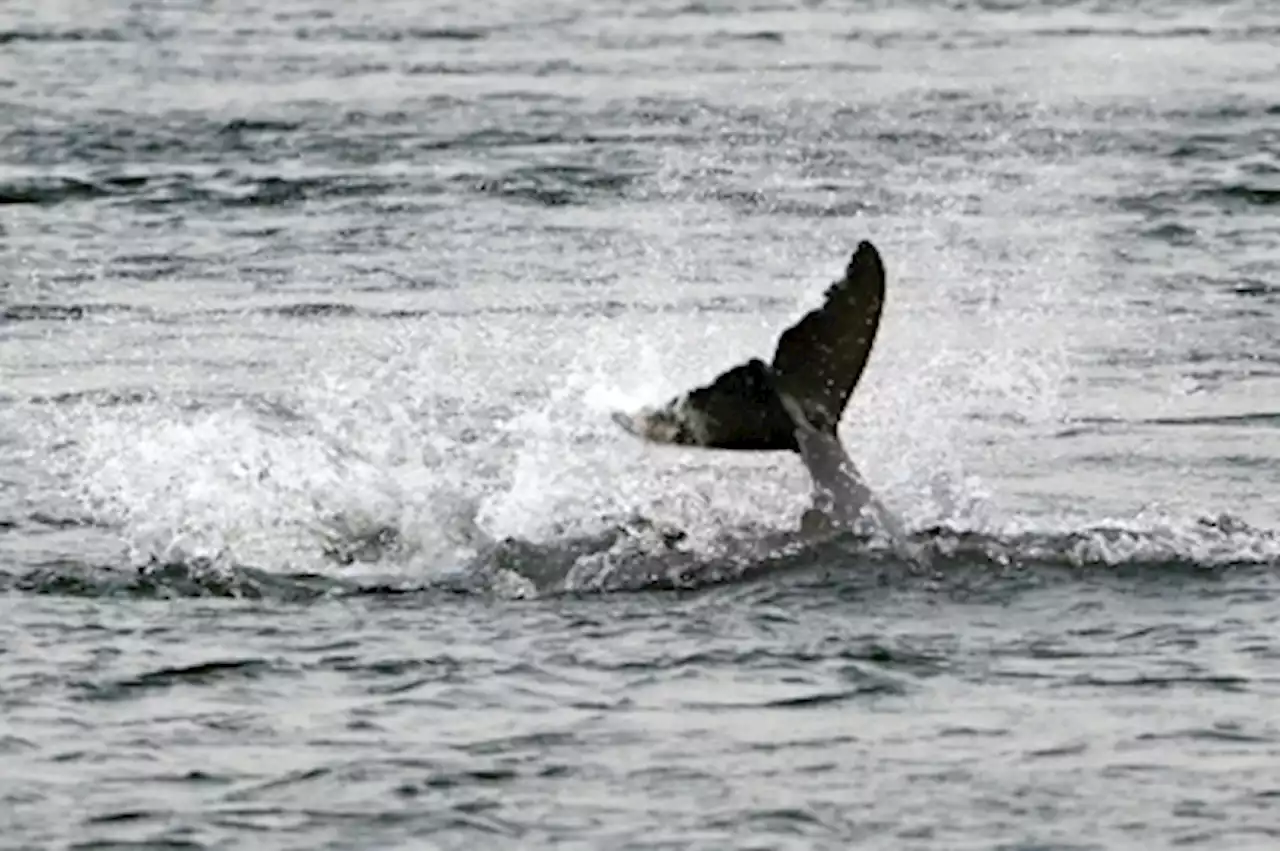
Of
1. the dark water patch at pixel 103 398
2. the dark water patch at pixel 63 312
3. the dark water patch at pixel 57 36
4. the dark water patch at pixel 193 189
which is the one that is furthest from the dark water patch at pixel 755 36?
the dark water patch at pixel 103 398

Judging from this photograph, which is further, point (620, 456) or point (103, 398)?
point (103, 398)

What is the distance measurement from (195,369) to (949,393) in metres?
3.98

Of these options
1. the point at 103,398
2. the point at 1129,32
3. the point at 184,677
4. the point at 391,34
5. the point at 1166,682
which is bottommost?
the point at 1166,682

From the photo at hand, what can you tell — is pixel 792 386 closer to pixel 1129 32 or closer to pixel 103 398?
pixel 103 398

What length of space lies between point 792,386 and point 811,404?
10 centimetres

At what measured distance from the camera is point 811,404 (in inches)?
532

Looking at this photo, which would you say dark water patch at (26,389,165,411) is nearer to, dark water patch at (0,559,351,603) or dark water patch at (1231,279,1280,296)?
dark water patch at (0,559,351,603)

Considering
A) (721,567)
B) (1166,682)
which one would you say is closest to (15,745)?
(721,567)

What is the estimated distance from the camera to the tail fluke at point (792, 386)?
523 inches

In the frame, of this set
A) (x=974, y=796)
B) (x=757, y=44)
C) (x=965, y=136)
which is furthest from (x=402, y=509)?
(x=757, y=44)

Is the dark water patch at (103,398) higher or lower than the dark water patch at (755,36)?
lower

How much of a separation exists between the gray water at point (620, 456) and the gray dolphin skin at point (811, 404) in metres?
0.32

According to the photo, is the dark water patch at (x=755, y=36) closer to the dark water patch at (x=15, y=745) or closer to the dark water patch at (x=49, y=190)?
the dark water patch at (x=49, y=190)

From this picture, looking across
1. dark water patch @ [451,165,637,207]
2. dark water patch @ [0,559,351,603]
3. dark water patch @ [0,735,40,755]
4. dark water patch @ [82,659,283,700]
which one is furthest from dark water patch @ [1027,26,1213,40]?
dark water patch @ [0,735,40,755]
